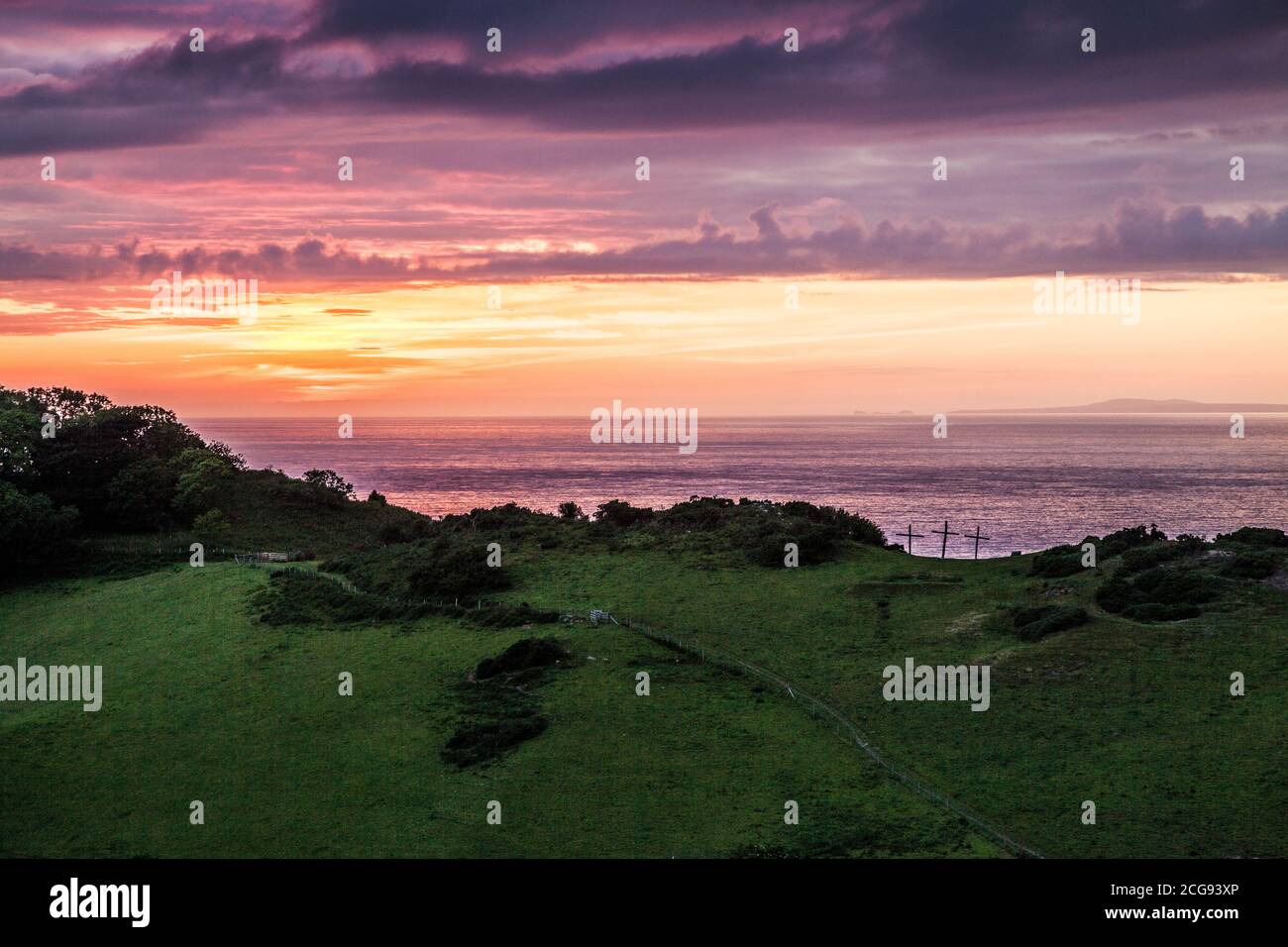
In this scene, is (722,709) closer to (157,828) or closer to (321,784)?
(321,784)

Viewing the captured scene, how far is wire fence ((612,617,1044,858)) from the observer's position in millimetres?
32500

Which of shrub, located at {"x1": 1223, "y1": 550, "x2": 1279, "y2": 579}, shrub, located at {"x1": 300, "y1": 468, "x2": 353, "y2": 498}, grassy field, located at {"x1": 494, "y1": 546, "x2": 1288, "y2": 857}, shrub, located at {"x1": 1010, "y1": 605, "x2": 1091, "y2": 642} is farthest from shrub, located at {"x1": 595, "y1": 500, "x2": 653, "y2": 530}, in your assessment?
shrub, located at {"x1": 1223, "y1": 550, "x2": 1279, "y2": 579}

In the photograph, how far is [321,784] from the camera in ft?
131

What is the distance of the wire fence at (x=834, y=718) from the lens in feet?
107

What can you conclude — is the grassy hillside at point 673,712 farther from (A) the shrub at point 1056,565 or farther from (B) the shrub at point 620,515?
(B) the shrub at point 620,515

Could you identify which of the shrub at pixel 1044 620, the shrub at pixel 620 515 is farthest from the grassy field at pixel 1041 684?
the shrub at pixel 620 515

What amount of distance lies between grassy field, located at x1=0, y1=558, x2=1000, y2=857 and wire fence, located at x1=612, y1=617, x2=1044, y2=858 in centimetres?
55

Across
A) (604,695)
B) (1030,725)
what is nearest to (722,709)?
(604,695)

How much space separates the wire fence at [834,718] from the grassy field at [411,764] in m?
0.55

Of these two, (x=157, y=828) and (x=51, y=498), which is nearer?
(x=157, y=828)

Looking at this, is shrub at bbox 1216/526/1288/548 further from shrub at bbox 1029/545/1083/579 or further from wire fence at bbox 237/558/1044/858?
wire fence at bbox 237/558/1044/858

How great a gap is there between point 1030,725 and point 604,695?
17.7 metres

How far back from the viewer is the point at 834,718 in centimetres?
4244
